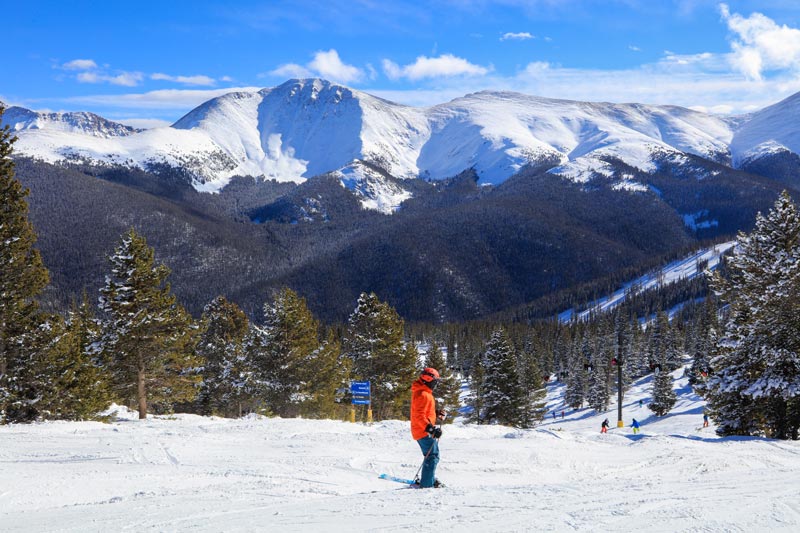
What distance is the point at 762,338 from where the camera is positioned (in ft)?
65.7

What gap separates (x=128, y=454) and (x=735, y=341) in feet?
63.6

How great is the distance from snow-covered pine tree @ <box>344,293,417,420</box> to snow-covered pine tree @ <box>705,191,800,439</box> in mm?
19005

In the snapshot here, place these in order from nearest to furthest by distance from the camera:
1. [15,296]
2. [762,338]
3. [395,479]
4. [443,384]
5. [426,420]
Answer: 1. [426,420]
2. [395,479]
3. [15,296]
4. [762,338]
5. [443,384]

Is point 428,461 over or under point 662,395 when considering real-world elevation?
over

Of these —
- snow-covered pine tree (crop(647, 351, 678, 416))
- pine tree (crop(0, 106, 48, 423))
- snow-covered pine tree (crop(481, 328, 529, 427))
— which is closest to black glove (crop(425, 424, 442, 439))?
pine tree (crop(0, 106, 48, 423))

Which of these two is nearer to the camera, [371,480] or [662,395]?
[371,480]

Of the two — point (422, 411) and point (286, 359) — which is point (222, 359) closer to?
point (286, 359)

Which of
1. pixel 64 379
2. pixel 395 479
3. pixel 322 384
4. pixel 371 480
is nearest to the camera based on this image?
pixel 371 480

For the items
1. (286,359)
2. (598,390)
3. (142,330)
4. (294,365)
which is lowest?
(598,390)

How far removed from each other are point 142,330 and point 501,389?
83.4ft

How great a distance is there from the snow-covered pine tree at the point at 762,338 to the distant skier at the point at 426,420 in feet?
46.0

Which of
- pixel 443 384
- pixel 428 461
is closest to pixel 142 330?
pixel 428 461

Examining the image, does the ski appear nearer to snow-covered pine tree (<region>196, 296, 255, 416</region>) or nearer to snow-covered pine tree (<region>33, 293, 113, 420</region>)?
snow-covered pine tree (<region>33, 293, 113, 420</region>)

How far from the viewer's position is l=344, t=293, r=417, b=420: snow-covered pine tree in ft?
119
